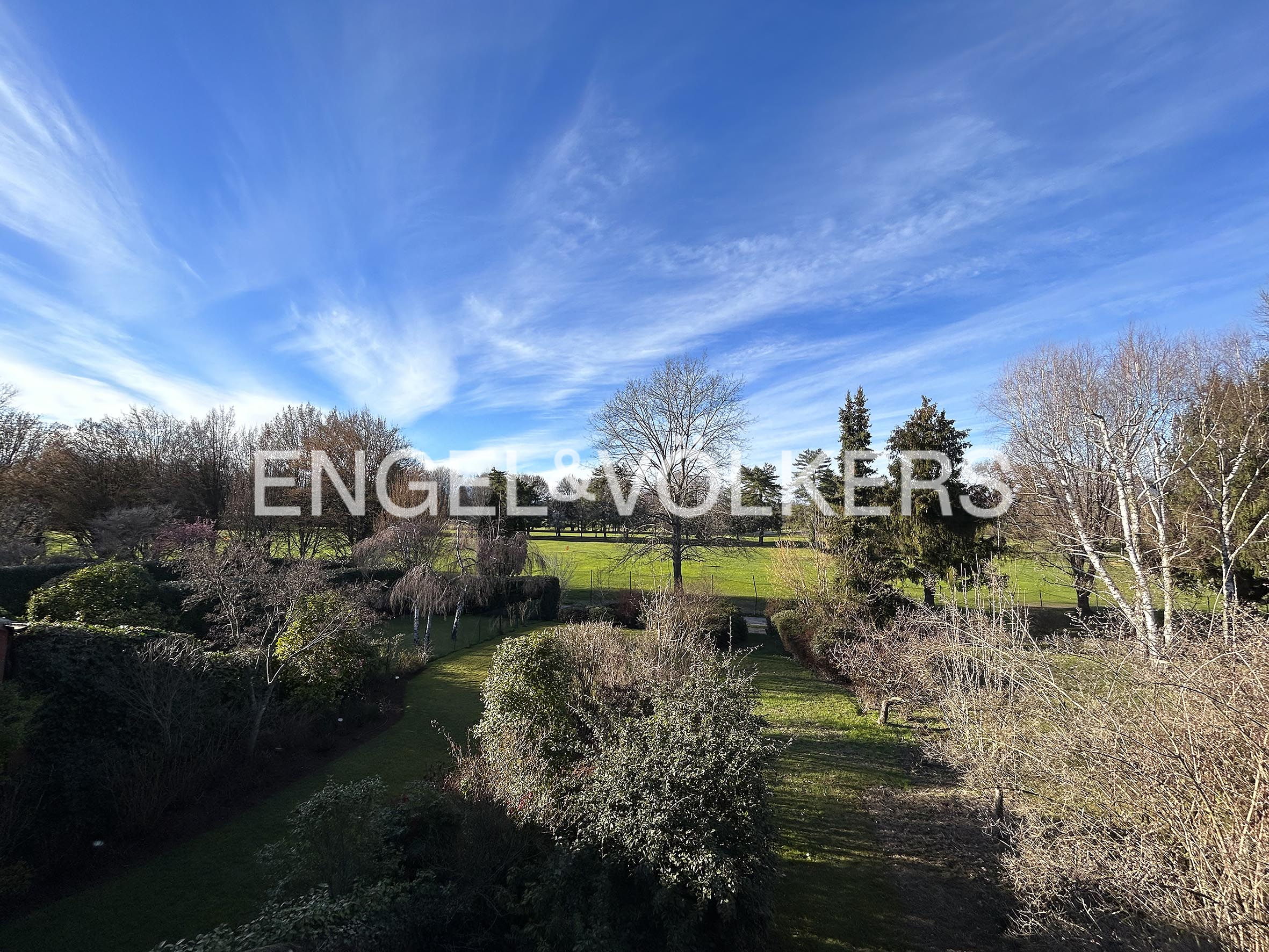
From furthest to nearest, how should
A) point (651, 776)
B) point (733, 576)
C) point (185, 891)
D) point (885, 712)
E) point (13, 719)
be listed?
point (733, 576)
point (885, 712)
point (13, 719)
point (185, 891)
point (651, 776)

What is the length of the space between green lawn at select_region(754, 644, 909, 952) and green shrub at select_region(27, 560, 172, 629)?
39.9ft

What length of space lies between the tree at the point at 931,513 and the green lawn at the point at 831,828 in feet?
26.5

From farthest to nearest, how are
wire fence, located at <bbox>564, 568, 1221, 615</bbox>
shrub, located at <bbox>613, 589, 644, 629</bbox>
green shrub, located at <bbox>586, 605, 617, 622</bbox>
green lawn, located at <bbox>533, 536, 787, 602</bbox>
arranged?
green lawn, located at <bbox>533, 536, 787, 602</bbox> < wire fence, located at <bbox>564, 568, 1221, 615</bbox> < shrub, located at <bbox>613, 589, 644, 629</bbox> < green shrub, located at <bbox>586, 605, 617, 622</bbox>

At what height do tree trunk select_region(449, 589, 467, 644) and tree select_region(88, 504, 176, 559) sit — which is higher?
tree select_region(88, 504, 176, 559)

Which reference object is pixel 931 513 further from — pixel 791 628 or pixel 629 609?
pixel 629 609

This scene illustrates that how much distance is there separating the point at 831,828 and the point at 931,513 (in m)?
14.4

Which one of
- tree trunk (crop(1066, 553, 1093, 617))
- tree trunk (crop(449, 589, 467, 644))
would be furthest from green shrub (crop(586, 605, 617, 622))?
tree trunk (crop(1066, 553, 1093, 617))

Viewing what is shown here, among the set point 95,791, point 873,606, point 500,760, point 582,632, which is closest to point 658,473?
point 873,606

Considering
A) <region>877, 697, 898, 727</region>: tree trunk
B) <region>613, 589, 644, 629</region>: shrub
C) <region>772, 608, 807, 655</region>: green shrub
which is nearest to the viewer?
<region>877, 697, 898, 727</region>: tree trunk

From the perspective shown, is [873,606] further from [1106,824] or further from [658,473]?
[1106,824]

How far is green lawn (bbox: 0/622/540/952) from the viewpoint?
5078 mm

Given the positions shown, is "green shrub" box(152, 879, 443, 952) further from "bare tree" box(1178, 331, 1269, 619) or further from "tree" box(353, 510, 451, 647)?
"bare tree" box(1178, 331, 1269, 619)

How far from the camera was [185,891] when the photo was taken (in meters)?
5.77

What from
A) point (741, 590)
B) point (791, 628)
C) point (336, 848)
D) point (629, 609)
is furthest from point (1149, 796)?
point (741, 590)
